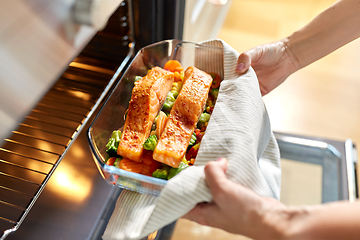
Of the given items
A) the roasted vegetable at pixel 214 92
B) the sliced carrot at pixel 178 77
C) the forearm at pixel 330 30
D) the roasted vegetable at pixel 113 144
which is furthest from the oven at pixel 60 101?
the forearm at pixel 330 30

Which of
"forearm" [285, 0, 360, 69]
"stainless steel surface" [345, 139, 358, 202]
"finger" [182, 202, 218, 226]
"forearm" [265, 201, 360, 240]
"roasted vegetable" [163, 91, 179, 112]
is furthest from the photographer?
"stainless steel surface" [345, 139, 358, 202]

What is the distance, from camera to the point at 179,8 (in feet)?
3.54

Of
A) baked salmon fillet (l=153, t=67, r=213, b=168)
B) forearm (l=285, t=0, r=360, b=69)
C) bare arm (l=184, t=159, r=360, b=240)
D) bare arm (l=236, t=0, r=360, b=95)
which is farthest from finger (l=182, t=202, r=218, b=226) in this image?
forearm (l=285, t=0, r=360, b=69)

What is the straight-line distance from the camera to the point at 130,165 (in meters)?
0.62

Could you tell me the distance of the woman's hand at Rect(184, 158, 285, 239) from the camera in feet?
1.61

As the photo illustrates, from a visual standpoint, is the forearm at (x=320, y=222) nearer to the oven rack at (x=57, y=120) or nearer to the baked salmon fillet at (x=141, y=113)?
the baked salmon fillet at (x=141, y=113)

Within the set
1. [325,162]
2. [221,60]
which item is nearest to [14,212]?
[221,60]

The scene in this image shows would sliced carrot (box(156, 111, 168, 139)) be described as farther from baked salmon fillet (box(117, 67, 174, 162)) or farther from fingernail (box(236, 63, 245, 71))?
fingernail (box(236, 63, 245, 71))

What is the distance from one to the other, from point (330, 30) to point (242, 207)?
2.27 ft

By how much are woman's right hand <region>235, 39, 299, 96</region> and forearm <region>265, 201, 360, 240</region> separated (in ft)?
1.70

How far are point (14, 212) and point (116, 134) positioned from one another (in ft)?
0.90

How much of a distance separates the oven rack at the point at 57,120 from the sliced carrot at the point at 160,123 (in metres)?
0.21

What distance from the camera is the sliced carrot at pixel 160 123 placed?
2.25 ft

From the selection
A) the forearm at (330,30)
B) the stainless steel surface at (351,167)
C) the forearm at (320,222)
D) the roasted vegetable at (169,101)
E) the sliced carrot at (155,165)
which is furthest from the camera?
the stainless steel surface at (351,167)
